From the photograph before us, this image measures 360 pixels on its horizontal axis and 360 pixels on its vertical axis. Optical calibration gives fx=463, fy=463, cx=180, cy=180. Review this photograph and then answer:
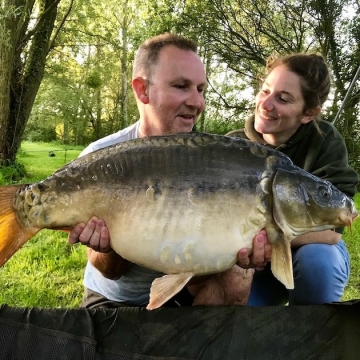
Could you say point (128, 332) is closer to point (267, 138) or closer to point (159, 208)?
point (159, 208)

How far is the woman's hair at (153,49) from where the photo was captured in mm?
1682

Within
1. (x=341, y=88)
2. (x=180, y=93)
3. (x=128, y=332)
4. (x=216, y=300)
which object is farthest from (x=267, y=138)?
(x=341, y=88)

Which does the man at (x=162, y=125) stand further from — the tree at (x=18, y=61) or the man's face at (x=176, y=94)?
the tree at (x=18, y=61)

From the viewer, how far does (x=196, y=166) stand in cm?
108

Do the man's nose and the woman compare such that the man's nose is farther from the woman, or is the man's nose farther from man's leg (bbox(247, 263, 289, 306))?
man's leg (bbox(247, 263, 289, 306))

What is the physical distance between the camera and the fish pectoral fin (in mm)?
1077

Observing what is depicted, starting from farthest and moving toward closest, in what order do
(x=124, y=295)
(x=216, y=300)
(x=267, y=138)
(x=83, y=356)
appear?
1. (x=267, y=138)
2. (x=124, y=295)
3. (x=216, y=300)
4. (x=83, y=356)

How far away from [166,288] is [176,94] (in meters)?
0.76

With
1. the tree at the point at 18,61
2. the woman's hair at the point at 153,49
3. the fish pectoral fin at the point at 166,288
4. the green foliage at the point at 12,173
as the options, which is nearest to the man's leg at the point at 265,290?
the fish pectoral fin at the point at 166,288

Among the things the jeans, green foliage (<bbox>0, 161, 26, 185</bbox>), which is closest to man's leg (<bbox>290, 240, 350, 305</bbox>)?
the jeans

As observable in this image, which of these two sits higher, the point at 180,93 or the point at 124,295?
the point at 180,93

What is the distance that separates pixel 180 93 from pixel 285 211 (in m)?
0.70

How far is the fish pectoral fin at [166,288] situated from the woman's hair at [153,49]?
85 centimetres

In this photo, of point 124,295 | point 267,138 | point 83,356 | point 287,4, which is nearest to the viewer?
point 83,356
